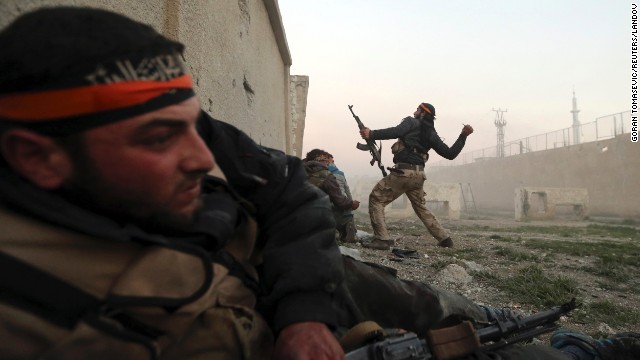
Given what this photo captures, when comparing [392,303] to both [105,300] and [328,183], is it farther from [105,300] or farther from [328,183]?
[328,183]

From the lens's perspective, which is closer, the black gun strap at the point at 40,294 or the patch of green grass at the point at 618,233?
the black gun strap at the point at 40,294

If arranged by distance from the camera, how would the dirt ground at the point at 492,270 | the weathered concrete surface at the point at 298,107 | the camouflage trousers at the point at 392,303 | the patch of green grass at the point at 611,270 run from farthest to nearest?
the weathered concrete surface at the point at 298,107
the patch of green grass at the point at 611,270
the dirt ground at the point at 492,270
the camouflage trousers at the point at 392,303

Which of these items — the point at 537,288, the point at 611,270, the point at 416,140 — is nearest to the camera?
the point at 537,288

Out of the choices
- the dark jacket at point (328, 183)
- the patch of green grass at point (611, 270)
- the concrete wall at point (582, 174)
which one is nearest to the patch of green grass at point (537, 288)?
the patch of green grass at point (611, 270)

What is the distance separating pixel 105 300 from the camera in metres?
0.70

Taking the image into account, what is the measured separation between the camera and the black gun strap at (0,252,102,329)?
658 millimetres

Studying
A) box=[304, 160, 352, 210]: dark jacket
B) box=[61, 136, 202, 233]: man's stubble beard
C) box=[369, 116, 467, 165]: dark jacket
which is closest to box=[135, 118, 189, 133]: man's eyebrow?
box=[61, 136, 202, 233]: man's stubble beard

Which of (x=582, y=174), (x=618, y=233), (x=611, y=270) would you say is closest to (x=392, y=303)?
(x=611, y=270)

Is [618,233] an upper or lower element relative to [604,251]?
lower

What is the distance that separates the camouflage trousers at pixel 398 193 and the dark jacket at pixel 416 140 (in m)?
0.21

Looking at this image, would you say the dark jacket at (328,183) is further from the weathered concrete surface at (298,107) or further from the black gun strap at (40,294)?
the black gun strap at (40,294)

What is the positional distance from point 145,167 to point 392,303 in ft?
3.38

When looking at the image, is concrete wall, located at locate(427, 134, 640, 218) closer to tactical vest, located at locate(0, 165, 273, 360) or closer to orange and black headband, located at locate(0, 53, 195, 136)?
tactical vest, located at locate(0, 165, 273, 360)

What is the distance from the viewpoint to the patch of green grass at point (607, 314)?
2.56 m
